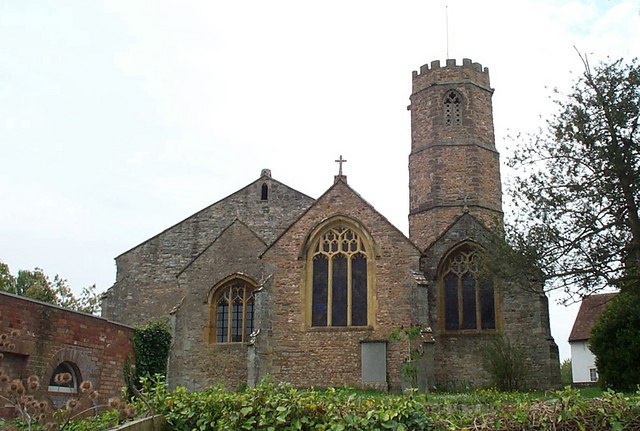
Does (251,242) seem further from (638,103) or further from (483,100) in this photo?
(638,103)

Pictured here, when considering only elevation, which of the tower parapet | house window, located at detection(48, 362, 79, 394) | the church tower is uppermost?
the tower parapet

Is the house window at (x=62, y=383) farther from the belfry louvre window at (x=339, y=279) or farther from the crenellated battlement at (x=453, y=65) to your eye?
the crenellated battlement at (x=453, y=65)

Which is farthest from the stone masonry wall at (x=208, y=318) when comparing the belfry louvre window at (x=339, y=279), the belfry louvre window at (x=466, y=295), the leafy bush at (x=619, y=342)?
the leafy bush at (x=619, y=342)

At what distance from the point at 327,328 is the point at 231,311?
5110 millimetres

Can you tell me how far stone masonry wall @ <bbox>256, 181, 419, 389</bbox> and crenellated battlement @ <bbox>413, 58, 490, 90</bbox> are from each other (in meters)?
8.13

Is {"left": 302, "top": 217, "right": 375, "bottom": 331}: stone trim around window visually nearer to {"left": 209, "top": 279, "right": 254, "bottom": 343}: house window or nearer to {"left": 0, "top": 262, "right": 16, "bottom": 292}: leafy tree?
{"left": 209, "top": 279, "right": 254, "bottom": 343}: house window

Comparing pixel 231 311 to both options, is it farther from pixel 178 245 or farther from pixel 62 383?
pixel 62 383

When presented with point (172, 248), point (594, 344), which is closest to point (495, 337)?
point (594, 344)

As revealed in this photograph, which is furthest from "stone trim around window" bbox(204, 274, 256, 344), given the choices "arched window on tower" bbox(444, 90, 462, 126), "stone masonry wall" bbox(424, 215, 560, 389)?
"arched window on tower" bbox(444, 90, 462, 126)

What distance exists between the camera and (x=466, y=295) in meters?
24.6

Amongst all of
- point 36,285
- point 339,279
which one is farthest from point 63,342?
point 36,285

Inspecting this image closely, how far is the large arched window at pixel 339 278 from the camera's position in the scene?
23.3m

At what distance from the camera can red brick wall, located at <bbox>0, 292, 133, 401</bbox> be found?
49.3 ft

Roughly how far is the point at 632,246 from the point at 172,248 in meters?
19.7
